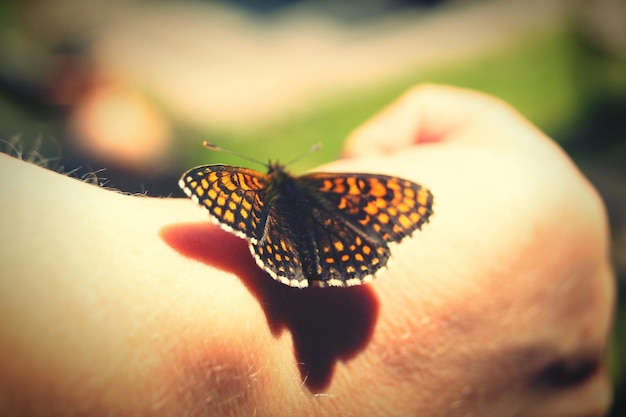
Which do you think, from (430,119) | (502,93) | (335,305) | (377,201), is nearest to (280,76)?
(502,93)

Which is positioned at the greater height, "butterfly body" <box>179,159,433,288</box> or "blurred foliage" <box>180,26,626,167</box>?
"blurred foliage" <box>180,26,626,167</box>

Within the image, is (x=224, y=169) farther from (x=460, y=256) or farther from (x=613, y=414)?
(x=613, y=414)

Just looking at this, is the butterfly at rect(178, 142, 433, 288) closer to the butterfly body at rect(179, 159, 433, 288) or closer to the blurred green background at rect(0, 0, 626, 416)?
the butterfly body at rect(179, 159, 433, 288)

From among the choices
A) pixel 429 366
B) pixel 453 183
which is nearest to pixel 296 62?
pixel 453 183

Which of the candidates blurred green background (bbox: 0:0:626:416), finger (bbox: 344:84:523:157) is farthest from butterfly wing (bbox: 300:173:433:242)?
blurred green background (bbox: 0:0:626:416)

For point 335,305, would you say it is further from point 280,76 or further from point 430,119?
point 280,76

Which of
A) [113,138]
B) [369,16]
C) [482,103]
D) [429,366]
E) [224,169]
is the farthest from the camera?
[369,16]
